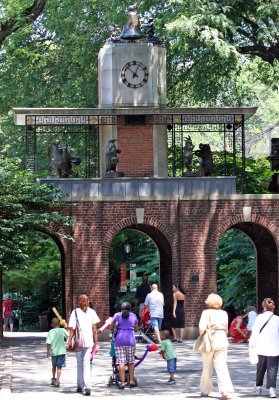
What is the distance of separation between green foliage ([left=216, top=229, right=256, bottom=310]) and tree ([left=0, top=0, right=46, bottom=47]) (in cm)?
979

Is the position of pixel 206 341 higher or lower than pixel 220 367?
higher

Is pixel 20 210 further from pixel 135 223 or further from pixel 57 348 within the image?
pixel 57 348

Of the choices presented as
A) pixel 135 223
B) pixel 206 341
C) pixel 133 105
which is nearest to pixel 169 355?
pixel 206 341

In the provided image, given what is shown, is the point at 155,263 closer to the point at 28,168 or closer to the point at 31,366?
the point at 28,168

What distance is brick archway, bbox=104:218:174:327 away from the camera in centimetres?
3422

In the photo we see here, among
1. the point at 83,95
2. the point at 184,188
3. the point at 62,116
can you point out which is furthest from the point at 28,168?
the point at 83,95

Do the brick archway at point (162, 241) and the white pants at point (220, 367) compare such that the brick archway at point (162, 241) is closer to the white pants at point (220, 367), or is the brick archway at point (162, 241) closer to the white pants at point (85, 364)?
the white pants at point (85, 364)

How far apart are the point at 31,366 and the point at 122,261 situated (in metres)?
21.9

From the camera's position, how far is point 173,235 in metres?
34.5

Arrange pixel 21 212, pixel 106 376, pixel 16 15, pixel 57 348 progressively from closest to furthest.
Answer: pixel 57 348 < pixel 106 376 < pixel 21 212 < pixel 16 15

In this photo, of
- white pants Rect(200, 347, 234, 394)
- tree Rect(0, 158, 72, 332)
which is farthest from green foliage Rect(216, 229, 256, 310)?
white pants Rect(200, 347, 234, 394)

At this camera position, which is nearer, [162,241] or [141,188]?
[141,188]

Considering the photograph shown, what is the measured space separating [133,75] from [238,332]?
26.2 ft

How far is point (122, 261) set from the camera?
1891 inches
